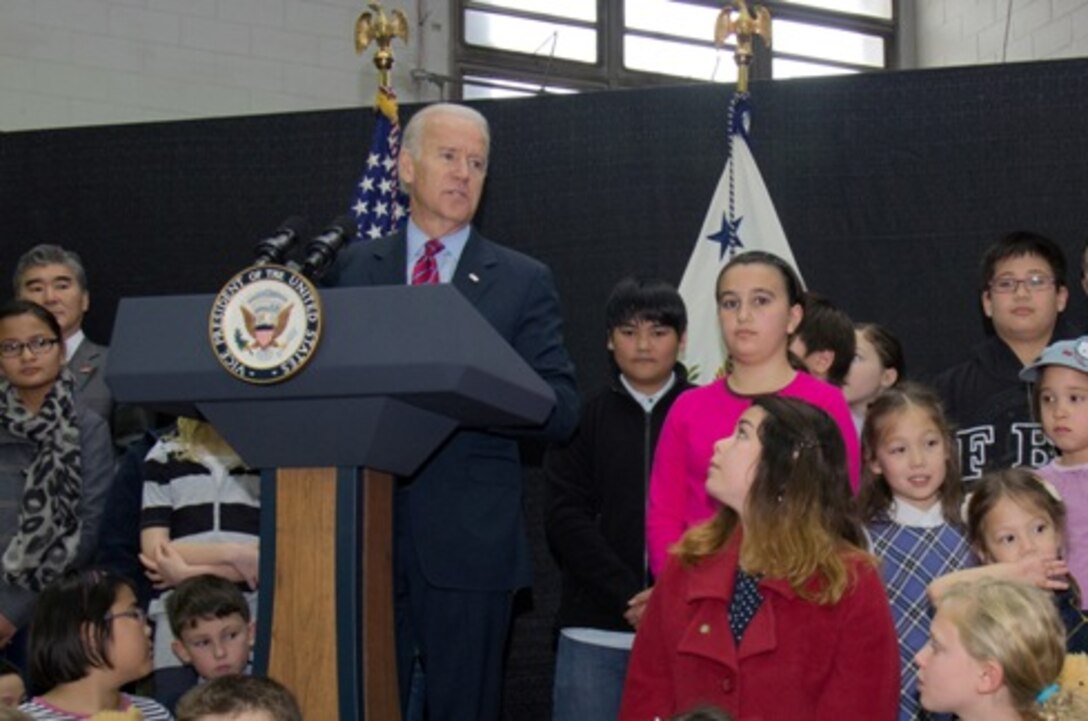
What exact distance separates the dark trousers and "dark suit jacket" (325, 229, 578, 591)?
0.10ft

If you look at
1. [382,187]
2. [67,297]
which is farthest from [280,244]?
[67,297]

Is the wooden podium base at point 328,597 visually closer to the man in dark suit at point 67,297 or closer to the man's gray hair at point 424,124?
the man's gray hair at point 424,124

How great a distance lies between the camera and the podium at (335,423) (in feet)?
8.40

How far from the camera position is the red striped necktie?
3373mm

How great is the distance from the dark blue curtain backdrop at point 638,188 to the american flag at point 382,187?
548 mm

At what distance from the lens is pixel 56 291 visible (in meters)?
5.18

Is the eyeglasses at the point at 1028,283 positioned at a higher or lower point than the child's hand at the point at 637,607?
higher

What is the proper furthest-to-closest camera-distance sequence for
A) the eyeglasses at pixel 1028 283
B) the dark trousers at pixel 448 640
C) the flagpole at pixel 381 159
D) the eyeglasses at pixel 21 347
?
the flagpole at pixel 381 159 → the eyeglasses at pixel 21 347 → the eyeglasses at pixel 1028 283 → the dark trousers at pixel 448 640

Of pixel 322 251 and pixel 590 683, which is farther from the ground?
pixel 322 251

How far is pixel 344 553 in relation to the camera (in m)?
2.62

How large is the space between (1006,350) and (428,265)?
64.6 inches

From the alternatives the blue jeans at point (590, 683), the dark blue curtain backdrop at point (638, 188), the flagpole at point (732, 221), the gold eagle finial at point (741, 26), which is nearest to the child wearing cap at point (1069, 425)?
the blue jeans at point (590, 683)

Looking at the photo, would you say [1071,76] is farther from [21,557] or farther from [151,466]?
[21,557]

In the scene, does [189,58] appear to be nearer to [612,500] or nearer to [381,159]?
[381,159]
